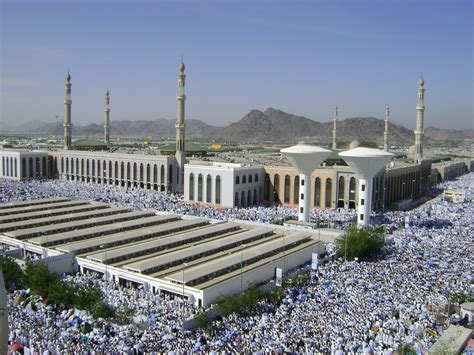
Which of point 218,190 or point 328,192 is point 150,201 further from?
point 328,192

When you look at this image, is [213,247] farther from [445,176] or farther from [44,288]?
[445,176]

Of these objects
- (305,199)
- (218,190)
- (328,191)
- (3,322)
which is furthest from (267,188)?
(3,322)

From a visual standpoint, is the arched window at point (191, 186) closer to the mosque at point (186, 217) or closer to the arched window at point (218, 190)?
the mosque at point (186, 217)

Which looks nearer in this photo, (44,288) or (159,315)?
(159,315)

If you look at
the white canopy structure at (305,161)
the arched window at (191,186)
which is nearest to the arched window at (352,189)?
the white canopy structure at (305,161)

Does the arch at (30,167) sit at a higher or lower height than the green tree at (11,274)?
A: higher

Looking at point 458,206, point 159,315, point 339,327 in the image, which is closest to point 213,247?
point 159,315

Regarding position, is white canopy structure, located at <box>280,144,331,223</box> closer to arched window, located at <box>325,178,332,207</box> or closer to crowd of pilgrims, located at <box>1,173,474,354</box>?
arched window, located at <box>325,178,332,207</box>
